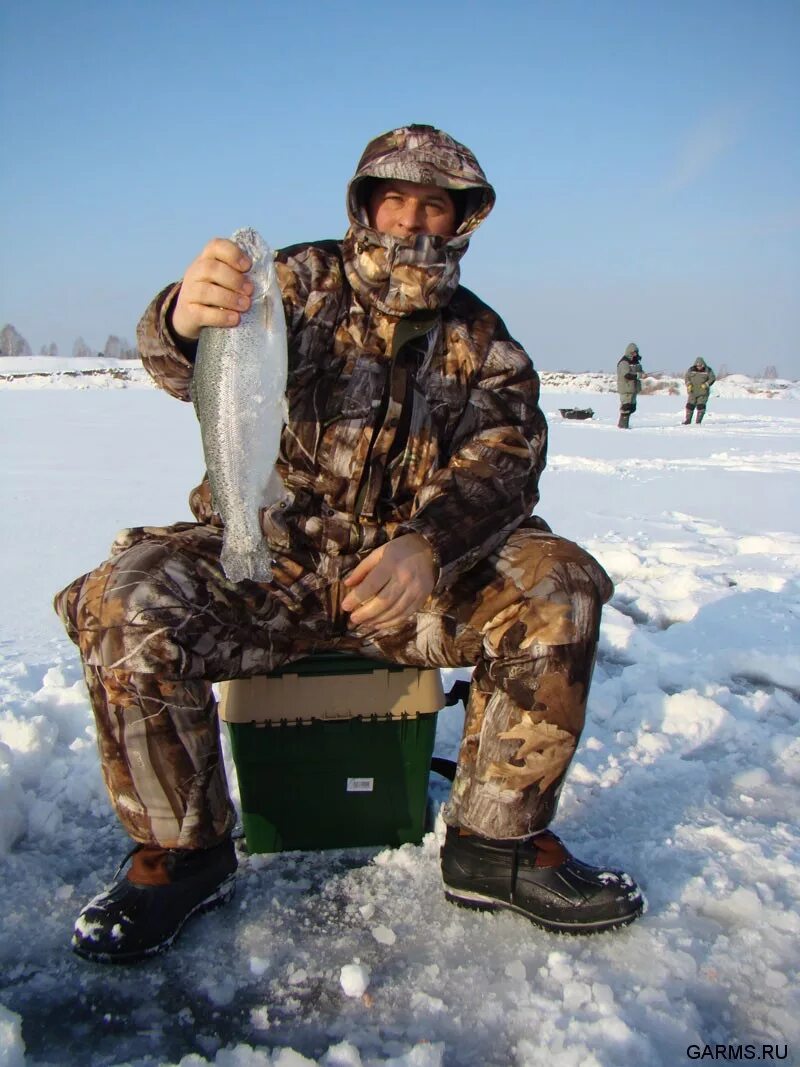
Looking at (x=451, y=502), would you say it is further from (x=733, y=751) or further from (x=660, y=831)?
(x=733, y=751)

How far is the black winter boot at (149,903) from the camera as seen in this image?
1.88 m

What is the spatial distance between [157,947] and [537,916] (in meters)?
0.92

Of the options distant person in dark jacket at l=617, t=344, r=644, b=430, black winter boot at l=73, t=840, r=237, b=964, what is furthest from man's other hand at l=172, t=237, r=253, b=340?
distant person in dark jacket at l=617, t=344, r=644, b=430

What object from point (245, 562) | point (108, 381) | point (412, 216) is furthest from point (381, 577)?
point (108, 381)

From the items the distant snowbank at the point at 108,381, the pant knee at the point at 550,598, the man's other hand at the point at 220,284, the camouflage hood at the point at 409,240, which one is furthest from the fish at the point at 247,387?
the distant snowbank at the point at 108,381

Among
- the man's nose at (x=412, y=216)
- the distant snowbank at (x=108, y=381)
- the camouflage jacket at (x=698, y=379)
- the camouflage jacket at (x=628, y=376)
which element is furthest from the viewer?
the distant snowbank at (x=108, y=381)

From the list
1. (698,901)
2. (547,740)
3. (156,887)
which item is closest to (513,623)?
(547,740)

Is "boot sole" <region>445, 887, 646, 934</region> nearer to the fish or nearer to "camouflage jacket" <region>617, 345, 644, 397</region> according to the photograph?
the fish

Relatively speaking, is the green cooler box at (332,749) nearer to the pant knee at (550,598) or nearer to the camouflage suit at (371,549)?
the camouflage suit at (371,549)

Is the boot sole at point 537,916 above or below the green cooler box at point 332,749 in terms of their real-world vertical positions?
below

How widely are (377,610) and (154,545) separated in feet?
1.91

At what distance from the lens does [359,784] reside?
233 centimetres

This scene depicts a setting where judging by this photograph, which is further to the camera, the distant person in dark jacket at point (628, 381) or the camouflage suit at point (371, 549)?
the distant person in dark jacket at point (628, 381)

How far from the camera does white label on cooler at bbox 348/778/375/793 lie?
2.33 metres
